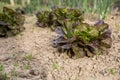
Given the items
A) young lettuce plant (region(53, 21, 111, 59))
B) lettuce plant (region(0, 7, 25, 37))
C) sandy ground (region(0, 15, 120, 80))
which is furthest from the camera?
lettuce plant (region(0, 7, 25, 37))

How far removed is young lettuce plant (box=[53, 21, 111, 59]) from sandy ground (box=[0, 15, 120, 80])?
0.32ft

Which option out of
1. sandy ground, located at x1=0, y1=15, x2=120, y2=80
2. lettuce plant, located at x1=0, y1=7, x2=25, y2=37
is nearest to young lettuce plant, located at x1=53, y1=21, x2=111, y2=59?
sandy ground, located at x1=0, y1=15, x2=120, y2=80

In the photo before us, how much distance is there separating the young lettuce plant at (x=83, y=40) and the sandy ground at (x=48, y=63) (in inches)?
3.9

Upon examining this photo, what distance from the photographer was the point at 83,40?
3816 mm

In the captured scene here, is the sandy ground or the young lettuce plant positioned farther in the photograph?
the young lettuce plant

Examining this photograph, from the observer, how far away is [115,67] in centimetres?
366

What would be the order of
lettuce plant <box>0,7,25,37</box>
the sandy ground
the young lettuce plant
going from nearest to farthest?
1. the sandy ground
2. the young lettuce plant
3. lettuce plant <box>0,7,25,37</box>

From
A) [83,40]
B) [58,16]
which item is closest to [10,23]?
[58,16]

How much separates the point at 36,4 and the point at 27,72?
4196 millimetres

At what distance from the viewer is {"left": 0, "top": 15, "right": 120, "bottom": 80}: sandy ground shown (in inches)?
140

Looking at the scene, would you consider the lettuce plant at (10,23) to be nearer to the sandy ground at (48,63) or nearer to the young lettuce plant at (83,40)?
the sandy ground at (48,63)

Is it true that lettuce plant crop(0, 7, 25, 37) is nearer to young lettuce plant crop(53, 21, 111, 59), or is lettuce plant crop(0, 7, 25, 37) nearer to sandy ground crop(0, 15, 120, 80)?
sandy ground crop(0, 15, 120, 80)

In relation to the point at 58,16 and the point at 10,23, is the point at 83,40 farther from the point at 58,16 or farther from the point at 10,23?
the point at 10,23

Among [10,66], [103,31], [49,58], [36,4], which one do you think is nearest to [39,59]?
[49,58]
